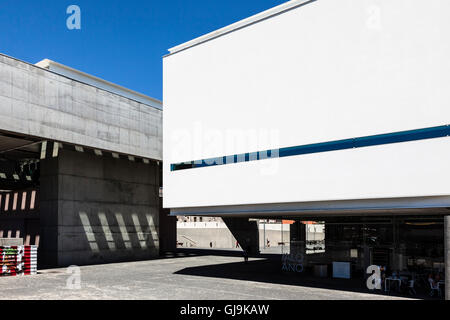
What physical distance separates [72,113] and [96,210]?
8959mm

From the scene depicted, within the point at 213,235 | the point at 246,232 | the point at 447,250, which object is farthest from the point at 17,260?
the point at 213,235

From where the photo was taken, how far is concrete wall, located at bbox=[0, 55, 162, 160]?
25266 millimetres

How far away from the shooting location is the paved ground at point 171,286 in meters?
18.2

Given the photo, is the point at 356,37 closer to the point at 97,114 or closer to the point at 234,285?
the point at 234,285

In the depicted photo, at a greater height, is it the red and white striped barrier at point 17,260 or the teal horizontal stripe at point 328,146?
the teal horizontal stripe at point 328,146

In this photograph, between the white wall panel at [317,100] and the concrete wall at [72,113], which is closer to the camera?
the white wall panel at [317,100]

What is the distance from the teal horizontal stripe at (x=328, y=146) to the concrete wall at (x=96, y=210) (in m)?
10.9

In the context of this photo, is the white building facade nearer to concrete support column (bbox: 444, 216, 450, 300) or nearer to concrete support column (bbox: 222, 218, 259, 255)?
concrete support column (bbox: 444, 216, 450, 300)

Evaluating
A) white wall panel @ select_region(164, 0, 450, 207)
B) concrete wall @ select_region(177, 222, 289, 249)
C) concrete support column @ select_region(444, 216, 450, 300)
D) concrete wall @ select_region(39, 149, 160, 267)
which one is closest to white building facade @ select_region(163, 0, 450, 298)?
white wall panel @ select_region(164, 0, 450, 207)

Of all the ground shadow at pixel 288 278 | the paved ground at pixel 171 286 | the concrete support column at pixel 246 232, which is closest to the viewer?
the paved ground at pixel 171 286

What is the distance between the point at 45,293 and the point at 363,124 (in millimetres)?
15784

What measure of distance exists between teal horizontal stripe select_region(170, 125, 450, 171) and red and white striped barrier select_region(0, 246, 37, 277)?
408 inches

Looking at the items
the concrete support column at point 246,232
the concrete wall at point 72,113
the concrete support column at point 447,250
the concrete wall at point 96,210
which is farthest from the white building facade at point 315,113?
the concrete support column at point 246,232

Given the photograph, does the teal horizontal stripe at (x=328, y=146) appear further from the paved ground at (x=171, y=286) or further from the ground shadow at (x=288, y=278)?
the ground shadow at (x=288, y=278)
